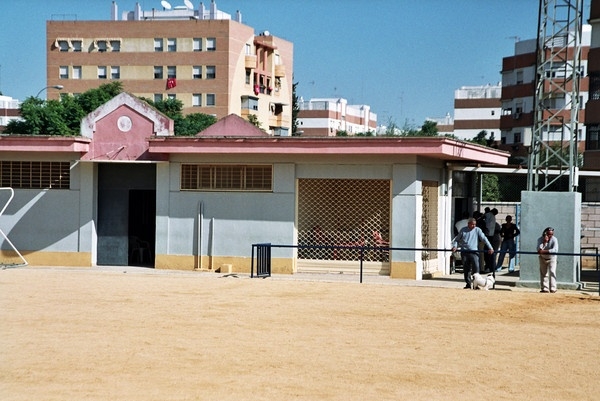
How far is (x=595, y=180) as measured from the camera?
32.3 meters

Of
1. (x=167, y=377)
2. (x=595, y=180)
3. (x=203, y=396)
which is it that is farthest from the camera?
(x=595, y=180)

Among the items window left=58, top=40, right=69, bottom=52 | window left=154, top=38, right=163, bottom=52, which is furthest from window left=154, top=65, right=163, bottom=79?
window left=58, top=40, right=69, bottom=52

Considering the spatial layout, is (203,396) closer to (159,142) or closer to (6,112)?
(159,142)

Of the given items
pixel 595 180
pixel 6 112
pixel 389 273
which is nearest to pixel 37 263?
pixel 389 273

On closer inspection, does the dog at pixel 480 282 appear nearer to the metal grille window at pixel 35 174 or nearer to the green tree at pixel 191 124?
the metal grille window at pixel 35 174

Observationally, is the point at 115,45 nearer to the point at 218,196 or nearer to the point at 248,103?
the point at 248,103

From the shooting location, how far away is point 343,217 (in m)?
26.7

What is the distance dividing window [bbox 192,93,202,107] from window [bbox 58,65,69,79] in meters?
11.7

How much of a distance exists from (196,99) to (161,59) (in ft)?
15.3

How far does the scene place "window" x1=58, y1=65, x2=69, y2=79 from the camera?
90.0m

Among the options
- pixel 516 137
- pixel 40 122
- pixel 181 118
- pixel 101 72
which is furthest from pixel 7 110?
pixel 516 137

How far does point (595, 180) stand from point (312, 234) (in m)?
10.9

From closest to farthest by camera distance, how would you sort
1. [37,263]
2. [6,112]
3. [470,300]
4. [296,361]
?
[296,361], [470,300], [37,263], [6,112]

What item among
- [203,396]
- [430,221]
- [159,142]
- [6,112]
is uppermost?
[6,112]
